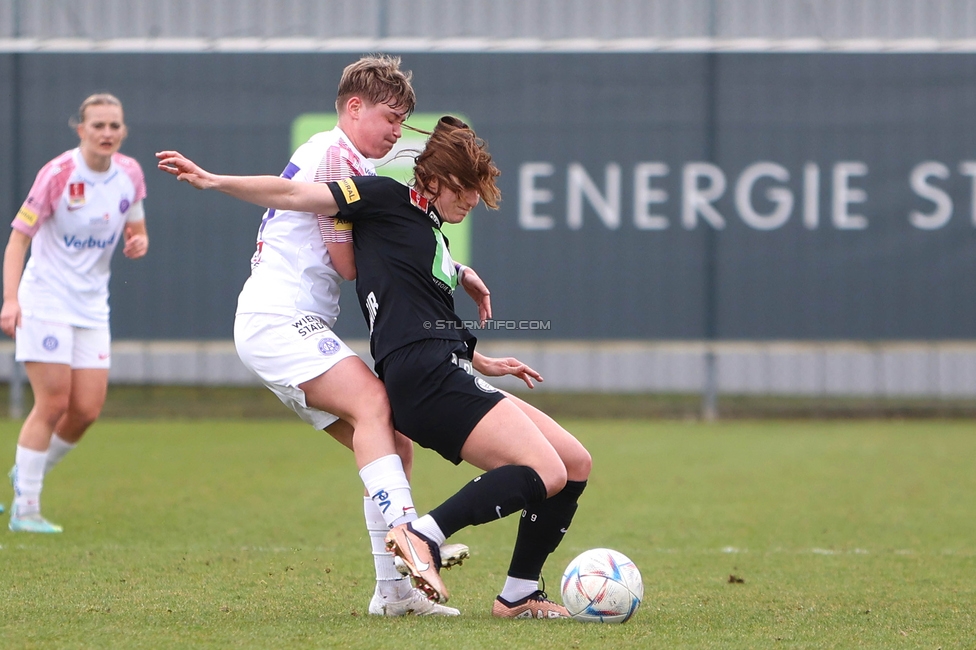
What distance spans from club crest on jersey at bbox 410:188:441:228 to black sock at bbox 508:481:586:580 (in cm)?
90

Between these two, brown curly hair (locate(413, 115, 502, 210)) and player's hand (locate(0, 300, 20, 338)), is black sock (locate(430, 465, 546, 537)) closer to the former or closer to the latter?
brown curly hair (locate(413, 115, 502, 210))

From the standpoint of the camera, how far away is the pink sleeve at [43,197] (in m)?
5.43

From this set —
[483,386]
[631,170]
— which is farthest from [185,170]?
[631,170]

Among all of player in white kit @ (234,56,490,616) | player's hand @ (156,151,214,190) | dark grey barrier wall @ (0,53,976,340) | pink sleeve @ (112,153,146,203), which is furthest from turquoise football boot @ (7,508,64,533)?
dark grey barrier wall @ (0,53,976,340)

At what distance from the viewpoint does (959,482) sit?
7309 millimetres

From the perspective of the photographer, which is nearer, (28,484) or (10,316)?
(10,316)

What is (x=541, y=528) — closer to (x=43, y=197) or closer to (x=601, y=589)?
(x=601, y=589)

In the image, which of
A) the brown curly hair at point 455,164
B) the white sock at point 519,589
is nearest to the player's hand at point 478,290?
the brown curly hair at point 455,164

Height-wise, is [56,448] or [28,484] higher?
[56,448]

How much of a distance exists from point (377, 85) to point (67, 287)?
255cm

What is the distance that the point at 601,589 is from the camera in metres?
3.72

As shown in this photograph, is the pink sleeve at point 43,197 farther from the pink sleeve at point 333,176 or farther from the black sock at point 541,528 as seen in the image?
the black sock at point 541,528

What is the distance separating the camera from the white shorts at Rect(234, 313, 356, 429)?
3619 millimetres

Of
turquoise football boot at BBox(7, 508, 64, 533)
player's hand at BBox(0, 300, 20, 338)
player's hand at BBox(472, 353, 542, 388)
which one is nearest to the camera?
player's hand at BBox(472, 353, 542, 388)
